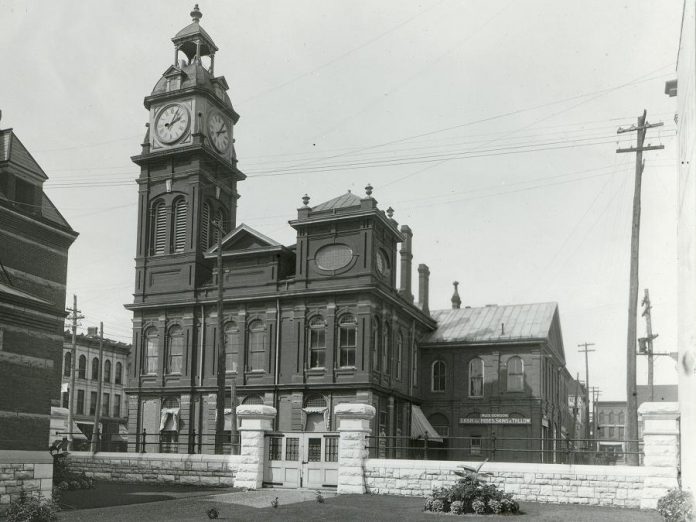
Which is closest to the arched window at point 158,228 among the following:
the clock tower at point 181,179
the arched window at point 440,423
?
the clock tower at point 181,179

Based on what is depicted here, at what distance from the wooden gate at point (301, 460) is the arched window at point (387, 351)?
13.8 metres

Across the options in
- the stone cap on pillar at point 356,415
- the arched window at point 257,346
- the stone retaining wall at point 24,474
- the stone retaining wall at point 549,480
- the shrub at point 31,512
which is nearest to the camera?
the shrub at point 31,512

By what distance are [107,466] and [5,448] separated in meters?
8.77

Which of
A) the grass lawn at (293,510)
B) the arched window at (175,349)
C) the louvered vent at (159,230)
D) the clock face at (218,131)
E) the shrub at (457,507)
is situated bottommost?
the grass lawn at (293,510)

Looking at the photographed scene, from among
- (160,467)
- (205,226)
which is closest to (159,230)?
(205,226)

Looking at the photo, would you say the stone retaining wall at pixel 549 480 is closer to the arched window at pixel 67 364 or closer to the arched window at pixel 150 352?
the arched window at pixel 150 352

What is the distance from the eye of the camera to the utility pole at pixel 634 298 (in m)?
24.3

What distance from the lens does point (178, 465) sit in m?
25.9

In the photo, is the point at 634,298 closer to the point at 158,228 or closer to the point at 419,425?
the point at 419,425

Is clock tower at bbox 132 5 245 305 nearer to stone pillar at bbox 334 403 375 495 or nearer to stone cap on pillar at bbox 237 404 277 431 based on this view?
stone cap on pillar at bbox 237 404 277 431

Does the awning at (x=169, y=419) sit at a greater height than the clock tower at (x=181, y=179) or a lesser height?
lesser

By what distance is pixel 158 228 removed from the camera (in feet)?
136

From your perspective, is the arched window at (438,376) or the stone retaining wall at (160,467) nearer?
the stone retaining wall at (160,467)

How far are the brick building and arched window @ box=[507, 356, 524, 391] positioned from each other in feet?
0.19
